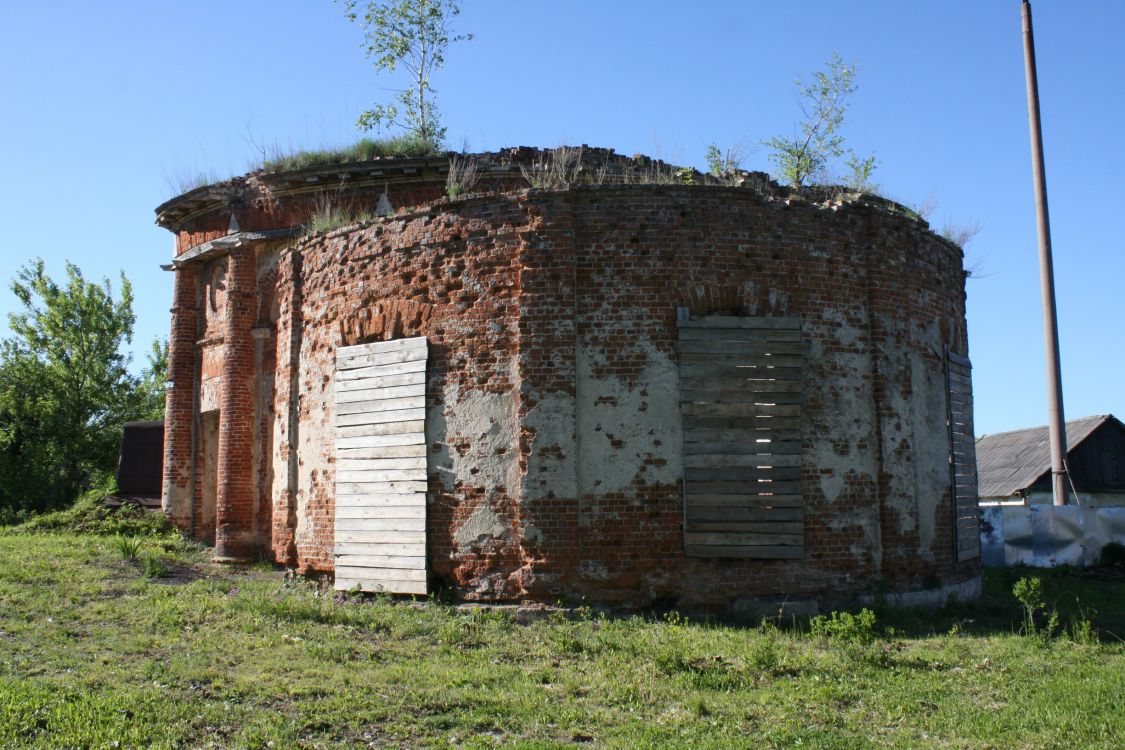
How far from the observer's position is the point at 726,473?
9500 mm

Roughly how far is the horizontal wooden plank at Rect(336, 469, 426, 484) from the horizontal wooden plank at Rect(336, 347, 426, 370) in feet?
3.85

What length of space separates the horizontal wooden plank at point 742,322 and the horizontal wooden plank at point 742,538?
2.12 m

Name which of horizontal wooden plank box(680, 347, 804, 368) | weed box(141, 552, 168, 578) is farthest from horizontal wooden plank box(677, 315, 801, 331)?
weed box(141, 552, 168, 578)

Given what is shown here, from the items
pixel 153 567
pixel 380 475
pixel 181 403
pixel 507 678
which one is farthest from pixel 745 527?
pixel 181 403

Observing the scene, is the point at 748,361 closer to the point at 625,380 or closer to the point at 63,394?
the point at 625,380

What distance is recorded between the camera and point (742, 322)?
387 inches

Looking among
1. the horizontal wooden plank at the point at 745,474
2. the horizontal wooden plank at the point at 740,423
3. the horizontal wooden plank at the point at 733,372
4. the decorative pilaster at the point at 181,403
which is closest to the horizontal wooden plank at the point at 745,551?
the horizontal wooden plank at the point at 745,474

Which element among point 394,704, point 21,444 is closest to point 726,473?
point 394,704

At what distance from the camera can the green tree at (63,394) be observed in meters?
25.4

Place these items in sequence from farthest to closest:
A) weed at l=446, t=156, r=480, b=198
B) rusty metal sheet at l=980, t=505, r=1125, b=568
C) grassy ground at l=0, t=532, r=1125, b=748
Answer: rusty metal sheet at l=980, t=505, r=1125, b=568 → weed at l=446, t=156, r=480, b=198 → grassy ground at l=0, t=532, r=1125, b=748

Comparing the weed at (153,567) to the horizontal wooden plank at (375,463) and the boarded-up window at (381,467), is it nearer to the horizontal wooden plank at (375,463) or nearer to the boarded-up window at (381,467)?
the boarded-up window at (381,467)

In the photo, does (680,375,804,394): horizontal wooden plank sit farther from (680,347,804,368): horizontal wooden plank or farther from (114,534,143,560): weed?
(114,534,143,560): weed

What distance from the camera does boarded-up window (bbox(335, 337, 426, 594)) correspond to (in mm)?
10023

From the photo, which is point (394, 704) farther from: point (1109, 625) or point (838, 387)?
point (1109, 625)
